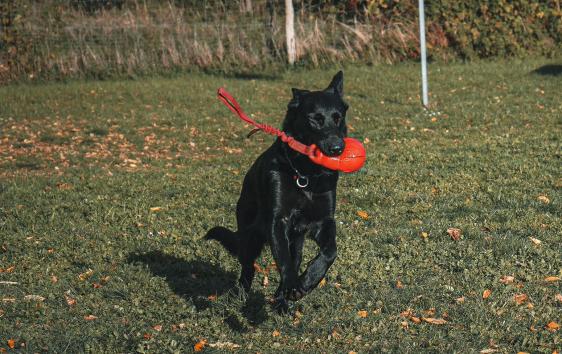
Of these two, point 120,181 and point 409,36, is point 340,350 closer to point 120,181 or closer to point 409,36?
point 120,181

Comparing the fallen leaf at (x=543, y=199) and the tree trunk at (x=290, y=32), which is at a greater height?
the tree trunk at (x=290, y=32)

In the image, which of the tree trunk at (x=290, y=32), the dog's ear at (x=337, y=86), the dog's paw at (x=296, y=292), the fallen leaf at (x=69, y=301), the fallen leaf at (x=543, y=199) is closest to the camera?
the dog's paw at (x=296, y=292)

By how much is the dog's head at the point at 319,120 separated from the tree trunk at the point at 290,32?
13084 millimetres

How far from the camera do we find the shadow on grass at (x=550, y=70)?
16.7 m

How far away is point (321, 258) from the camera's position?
5.07 metres

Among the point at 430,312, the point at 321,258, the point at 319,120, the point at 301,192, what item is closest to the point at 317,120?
the point at 319,120

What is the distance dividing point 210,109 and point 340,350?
1070cm

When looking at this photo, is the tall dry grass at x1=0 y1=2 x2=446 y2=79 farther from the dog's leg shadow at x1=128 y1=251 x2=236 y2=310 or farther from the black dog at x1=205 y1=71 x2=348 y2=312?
the black dog at x1=205 y1=71 x2=348 y2=312

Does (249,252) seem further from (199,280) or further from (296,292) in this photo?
(296,292)

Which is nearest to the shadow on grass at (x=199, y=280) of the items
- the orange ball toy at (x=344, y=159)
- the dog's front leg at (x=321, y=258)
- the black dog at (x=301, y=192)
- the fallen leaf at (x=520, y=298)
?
the black dog at (x=301, y=192)

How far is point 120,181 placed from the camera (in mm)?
9984

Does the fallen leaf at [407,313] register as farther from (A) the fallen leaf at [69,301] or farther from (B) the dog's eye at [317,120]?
(A) the fallen leaf at [69,301]

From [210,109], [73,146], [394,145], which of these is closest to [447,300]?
[394,145]

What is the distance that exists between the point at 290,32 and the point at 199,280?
12.7 metres
